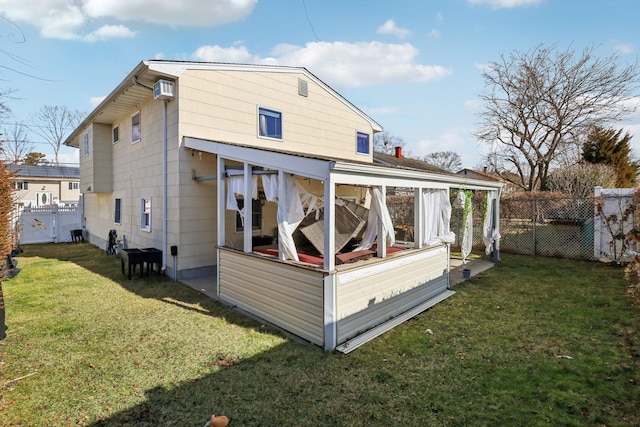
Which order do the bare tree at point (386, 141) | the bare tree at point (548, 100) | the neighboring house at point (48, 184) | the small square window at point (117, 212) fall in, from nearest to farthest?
the small square window at point (117, 212), the bare tree at point (548, 100), the neighboring house at point (48, 184), the bare tree at point (386, 141)

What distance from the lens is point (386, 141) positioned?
42094mm

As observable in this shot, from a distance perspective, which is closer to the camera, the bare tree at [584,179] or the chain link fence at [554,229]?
the chain link fence at [554,229]

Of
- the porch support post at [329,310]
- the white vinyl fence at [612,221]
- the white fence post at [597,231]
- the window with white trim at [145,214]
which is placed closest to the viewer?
the porch support post at [329,310]

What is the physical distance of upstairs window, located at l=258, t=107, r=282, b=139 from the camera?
9273mm

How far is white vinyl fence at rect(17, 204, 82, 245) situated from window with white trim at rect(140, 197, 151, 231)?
844cm

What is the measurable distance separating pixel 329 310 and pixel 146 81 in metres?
7.24

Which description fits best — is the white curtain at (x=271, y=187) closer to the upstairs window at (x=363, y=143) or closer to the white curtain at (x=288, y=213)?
the white curtain at (x=288, y=213)

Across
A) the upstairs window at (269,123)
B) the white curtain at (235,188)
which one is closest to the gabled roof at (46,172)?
the upstairs window at (269,123)

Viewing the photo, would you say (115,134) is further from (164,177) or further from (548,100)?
(548,100)

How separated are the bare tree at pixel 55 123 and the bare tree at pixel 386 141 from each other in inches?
1326

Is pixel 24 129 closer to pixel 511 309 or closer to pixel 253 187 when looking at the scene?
pixel 253 187

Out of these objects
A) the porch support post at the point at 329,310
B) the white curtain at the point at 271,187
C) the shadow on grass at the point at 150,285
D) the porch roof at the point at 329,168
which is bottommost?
the shadow on grass at the point at 150,285

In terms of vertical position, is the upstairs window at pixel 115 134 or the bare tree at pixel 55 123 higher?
the bare tree at pixel 55 123

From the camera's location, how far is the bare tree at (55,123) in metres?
31.6
